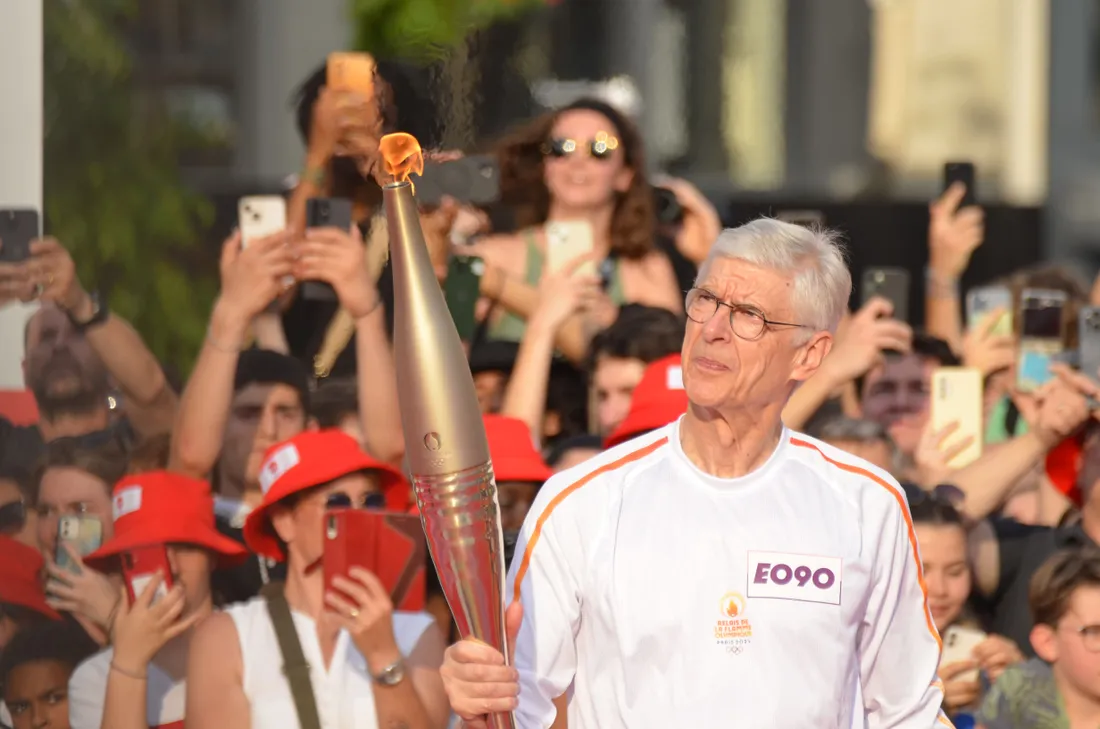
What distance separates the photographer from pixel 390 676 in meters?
3.08

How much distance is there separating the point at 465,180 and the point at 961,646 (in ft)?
4.75

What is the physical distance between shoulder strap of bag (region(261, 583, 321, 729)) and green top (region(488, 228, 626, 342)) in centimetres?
105

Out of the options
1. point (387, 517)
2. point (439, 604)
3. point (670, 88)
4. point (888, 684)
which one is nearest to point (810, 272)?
point (888, 684)

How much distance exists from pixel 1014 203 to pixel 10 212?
12.1 ft

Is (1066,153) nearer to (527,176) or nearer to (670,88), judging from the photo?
(670,88)

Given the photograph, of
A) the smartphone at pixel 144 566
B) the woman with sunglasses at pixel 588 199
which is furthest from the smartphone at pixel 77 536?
the woman with sunglasses at pixel 588 199

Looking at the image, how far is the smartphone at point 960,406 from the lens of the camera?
12.7ft

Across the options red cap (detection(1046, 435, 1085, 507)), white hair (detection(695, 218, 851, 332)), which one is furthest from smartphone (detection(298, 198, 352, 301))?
red cap (detection(1046, 435, 1085, 507))

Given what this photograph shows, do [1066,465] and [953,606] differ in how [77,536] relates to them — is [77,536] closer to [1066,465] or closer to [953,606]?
[953,606]

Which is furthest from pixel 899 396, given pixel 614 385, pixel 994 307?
pixel 614 385

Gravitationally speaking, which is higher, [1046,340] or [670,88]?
[670,88]

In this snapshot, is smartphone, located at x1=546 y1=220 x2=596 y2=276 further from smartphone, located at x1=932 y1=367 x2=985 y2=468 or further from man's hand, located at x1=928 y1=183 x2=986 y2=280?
man's hand, located at x1=928 y1=183 x2=986 y2=280

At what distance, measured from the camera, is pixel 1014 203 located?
5.95 metres

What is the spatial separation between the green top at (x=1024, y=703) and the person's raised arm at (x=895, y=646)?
103 cm
